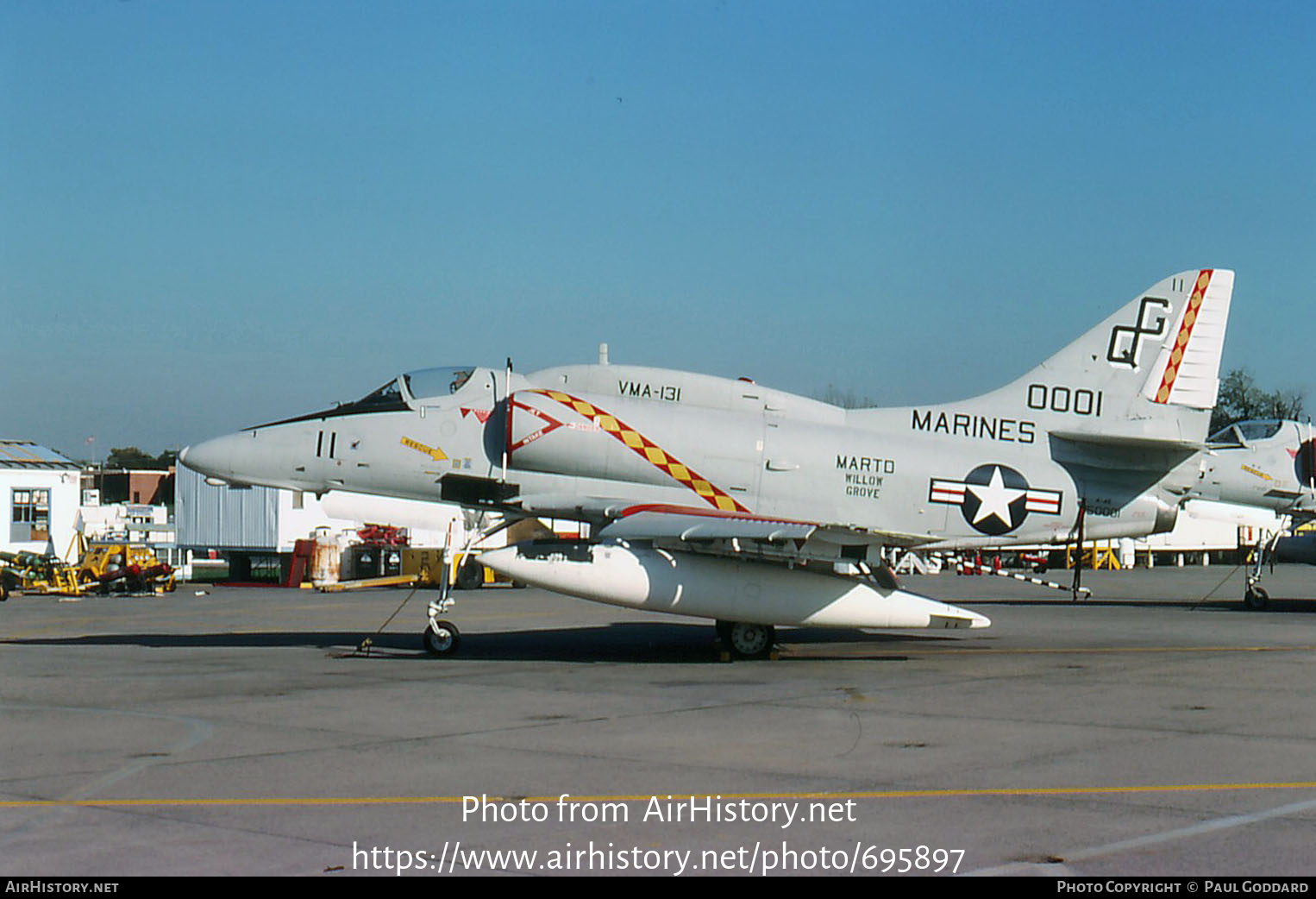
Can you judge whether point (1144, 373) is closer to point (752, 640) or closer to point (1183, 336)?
point (1183, 336)

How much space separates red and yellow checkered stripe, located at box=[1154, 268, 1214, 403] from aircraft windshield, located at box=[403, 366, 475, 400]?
31.0ft

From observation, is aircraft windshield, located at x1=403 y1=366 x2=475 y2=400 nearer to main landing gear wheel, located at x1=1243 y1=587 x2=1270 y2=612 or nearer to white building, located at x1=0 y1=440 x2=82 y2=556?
main landing gear wheel, located at x1=1243 y1=587 x2=1270 y2=612

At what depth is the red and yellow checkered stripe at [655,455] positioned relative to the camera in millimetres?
16812

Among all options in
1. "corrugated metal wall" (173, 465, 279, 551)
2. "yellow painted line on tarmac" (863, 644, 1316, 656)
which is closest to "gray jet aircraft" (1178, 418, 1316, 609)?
"yellow painted line on tarmac" (863, 644, 1316, 656)

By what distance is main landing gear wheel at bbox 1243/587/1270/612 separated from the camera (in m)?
26.1

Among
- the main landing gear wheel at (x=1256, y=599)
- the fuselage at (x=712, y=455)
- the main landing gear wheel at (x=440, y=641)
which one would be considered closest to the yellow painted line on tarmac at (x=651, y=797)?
the main landing gear wheel at (x=440, y=641)

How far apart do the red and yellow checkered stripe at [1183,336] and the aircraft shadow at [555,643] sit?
4.74 meters

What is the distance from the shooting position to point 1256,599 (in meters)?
26.3

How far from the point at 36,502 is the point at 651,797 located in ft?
138

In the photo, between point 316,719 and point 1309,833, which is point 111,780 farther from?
point 1309,833

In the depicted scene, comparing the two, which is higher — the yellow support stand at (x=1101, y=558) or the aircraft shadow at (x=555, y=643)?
the yellow support stand at (x=1101, y=558)

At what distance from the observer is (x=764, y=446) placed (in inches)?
671

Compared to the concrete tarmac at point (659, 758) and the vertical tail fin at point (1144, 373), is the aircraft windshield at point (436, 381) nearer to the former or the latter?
the concrete tarmac at point (659, 758)
